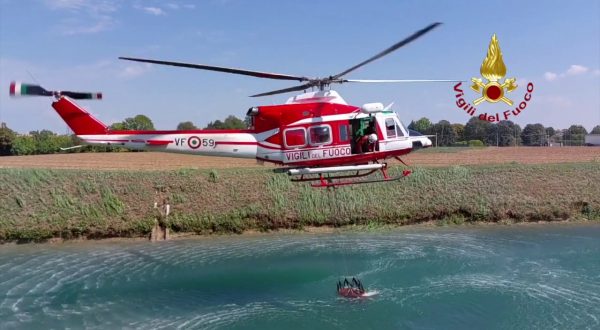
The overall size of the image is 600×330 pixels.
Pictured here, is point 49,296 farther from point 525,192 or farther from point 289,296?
point 525,192

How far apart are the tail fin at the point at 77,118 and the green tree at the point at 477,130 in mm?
75414

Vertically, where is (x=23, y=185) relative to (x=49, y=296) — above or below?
above

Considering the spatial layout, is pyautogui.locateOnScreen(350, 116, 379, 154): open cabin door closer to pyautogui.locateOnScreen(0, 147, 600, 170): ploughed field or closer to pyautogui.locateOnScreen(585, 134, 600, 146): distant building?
pyautogui.locateOnScreen(0, 147, 600, 170): ploughed field

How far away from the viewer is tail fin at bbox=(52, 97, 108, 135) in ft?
50.7

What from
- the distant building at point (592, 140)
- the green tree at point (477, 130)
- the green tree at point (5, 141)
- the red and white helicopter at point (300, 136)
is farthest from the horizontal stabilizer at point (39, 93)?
the green tree at point (477, 130)

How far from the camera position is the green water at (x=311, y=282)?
13.5 metres

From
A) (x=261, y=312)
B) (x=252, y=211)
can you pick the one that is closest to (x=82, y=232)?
(x=252, y=211)

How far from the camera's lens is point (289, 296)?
600 inches

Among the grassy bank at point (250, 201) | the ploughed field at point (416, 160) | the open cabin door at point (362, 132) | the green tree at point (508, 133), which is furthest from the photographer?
the green tree at point (508, 133)

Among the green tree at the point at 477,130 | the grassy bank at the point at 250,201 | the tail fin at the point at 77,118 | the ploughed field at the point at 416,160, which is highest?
the green tree at the point at 477,130

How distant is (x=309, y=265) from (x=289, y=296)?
334 cm

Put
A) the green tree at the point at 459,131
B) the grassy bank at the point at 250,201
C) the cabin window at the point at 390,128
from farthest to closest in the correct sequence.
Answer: the green tree at the point at 459,131, the grassy bank at the point at 250,201, the cabin window at the point at 390,128

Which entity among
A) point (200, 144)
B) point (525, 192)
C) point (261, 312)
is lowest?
point (261, 312)

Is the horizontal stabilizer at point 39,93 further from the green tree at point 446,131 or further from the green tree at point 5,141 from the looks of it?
the green tree at point 446,131
